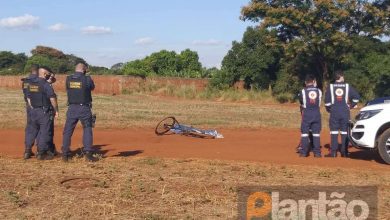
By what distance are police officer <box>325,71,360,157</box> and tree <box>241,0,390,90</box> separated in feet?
73.3

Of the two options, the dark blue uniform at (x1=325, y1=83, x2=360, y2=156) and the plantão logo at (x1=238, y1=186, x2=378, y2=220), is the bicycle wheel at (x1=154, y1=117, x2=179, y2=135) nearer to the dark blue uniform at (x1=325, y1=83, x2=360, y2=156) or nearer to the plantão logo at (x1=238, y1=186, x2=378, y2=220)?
the dark blue uniform at (x1=325, y1=83, x2=360, y2=156)

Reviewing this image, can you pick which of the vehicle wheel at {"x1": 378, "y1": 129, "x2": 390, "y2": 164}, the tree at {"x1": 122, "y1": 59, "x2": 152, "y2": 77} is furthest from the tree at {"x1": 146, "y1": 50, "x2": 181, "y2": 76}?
the vehicle wheel at {"x1": 378, "y1": 129, "x2": 390, "y2": 164}

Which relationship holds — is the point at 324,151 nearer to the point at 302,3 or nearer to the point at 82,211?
the point at 82,211

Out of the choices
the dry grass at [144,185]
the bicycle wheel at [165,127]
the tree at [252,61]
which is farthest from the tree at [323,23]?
the dry grass at [144,185]

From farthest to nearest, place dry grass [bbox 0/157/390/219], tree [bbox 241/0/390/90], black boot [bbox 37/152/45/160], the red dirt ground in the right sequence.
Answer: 1. tree [bbox 241/0/390/90]
2. the red dirt ground
3. black boot [bbox 37/152/45/160]
4. dry grass [bbox 0/157/390/219]

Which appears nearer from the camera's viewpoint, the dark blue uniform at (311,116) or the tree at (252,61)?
the dark blue uniform at (311,116)

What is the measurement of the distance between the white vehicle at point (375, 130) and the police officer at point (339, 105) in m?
0.53

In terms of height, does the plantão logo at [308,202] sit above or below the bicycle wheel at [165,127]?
below

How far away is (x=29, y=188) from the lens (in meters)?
8.84

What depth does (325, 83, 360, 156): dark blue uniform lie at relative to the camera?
12.7m

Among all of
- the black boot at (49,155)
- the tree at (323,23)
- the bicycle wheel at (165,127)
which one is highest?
the tree at (323,23)

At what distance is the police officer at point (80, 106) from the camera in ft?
38.0

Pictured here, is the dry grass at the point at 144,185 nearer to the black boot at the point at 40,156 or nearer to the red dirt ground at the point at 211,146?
the black boot at the point at 40,156

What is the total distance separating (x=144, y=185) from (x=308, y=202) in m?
2.44
